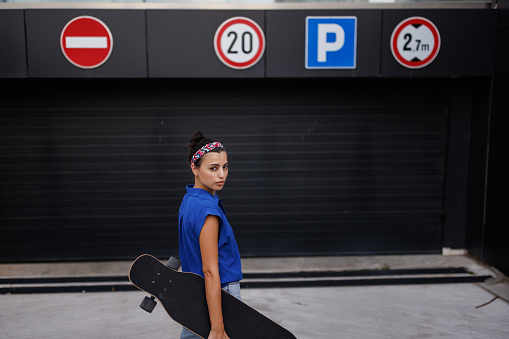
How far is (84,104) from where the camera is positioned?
574cm

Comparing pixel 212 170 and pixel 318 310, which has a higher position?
pixel 212 170

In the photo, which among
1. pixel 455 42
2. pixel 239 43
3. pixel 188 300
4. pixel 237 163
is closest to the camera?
pixel 188 300

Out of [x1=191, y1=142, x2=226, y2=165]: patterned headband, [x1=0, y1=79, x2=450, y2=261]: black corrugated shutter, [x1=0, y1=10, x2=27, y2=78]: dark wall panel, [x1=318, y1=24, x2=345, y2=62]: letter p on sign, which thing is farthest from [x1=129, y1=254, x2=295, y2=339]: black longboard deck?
[x1=0, y1=10, x2=27, y2=78]: dark wall panel

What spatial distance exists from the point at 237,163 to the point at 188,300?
3764mm

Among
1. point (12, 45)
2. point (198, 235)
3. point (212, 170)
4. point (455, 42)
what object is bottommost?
point (198, 235)

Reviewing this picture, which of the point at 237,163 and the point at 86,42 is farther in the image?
the point at 237,163

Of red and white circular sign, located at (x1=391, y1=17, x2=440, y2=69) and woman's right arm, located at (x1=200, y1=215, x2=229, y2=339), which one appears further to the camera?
red and white circular sign, located at (x1=391, y1=17, x2=440, y2=69)

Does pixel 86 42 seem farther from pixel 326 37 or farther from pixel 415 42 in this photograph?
pixel 415 42

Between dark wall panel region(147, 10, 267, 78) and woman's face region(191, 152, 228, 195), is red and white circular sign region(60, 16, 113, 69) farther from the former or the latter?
woman's face region(191, 152, 228, 195)

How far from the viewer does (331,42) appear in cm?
537

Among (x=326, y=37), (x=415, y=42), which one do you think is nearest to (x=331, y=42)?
(x=326, y=37)

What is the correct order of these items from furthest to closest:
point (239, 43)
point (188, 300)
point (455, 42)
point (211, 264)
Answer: point (455, 42) → point (239, 43) → point (188, 300) → point (211, 264)

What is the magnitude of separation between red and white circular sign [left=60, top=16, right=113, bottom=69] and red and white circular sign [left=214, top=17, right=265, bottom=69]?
142 cm

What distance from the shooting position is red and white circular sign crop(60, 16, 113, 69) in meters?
5.16
